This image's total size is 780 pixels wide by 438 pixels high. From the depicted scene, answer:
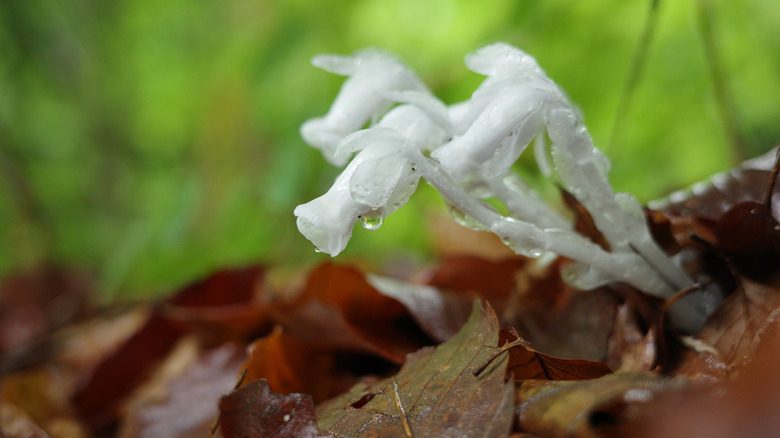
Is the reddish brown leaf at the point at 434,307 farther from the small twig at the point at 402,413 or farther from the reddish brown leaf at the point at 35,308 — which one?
the reddish brown leaf at the point at 35,308

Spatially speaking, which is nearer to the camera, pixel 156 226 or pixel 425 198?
pixel 156 226

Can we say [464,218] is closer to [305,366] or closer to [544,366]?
[544,366]

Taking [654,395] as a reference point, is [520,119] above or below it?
above

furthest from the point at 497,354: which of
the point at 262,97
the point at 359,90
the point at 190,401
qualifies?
the point at 262,97

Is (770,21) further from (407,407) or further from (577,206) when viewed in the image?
(407,407)

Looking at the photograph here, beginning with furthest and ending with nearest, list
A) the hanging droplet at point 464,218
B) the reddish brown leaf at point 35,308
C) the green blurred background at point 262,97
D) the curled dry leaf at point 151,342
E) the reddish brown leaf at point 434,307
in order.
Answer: the green blurred background at point 262,97, the reddish brown leaf at point 35,308, the curled dry leaf at point 151,342, the reddish brown leaf at point 434,307, the hanging droplet at point 464,218

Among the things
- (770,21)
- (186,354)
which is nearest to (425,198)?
(770,21)

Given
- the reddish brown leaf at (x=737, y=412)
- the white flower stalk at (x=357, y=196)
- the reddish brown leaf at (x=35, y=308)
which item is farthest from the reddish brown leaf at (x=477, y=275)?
the reddish brown leaf at (x=35, y=308)
